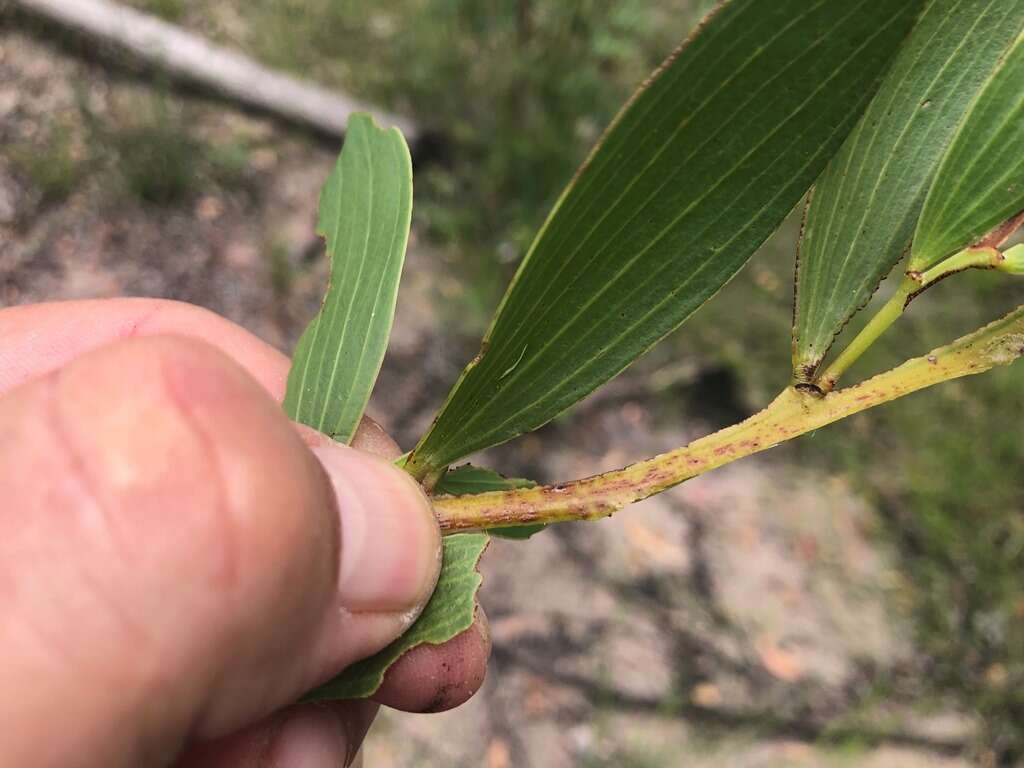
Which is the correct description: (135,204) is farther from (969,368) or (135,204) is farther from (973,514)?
(973,514)

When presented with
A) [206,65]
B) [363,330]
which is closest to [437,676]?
[363,330]

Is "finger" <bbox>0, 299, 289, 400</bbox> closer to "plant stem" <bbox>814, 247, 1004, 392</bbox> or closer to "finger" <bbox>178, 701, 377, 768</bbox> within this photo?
"finger" <bbox>178, 701, 377, 768</bbox>

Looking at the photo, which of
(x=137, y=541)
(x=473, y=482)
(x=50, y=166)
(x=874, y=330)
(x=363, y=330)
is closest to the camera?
(x=137, y=541)

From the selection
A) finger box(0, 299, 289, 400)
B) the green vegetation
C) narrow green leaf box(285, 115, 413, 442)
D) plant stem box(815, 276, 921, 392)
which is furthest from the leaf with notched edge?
the green vegetation

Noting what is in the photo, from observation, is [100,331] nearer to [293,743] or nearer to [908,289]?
[293,743]

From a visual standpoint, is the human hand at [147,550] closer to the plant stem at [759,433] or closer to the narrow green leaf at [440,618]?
the narrow green leaf at [440,618]

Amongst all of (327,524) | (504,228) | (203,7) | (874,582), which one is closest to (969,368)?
(327,524)

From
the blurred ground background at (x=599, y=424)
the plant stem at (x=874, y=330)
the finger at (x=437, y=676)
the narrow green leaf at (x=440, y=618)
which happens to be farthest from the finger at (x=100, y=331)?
the blurred ground background at (x=599, y=424)
